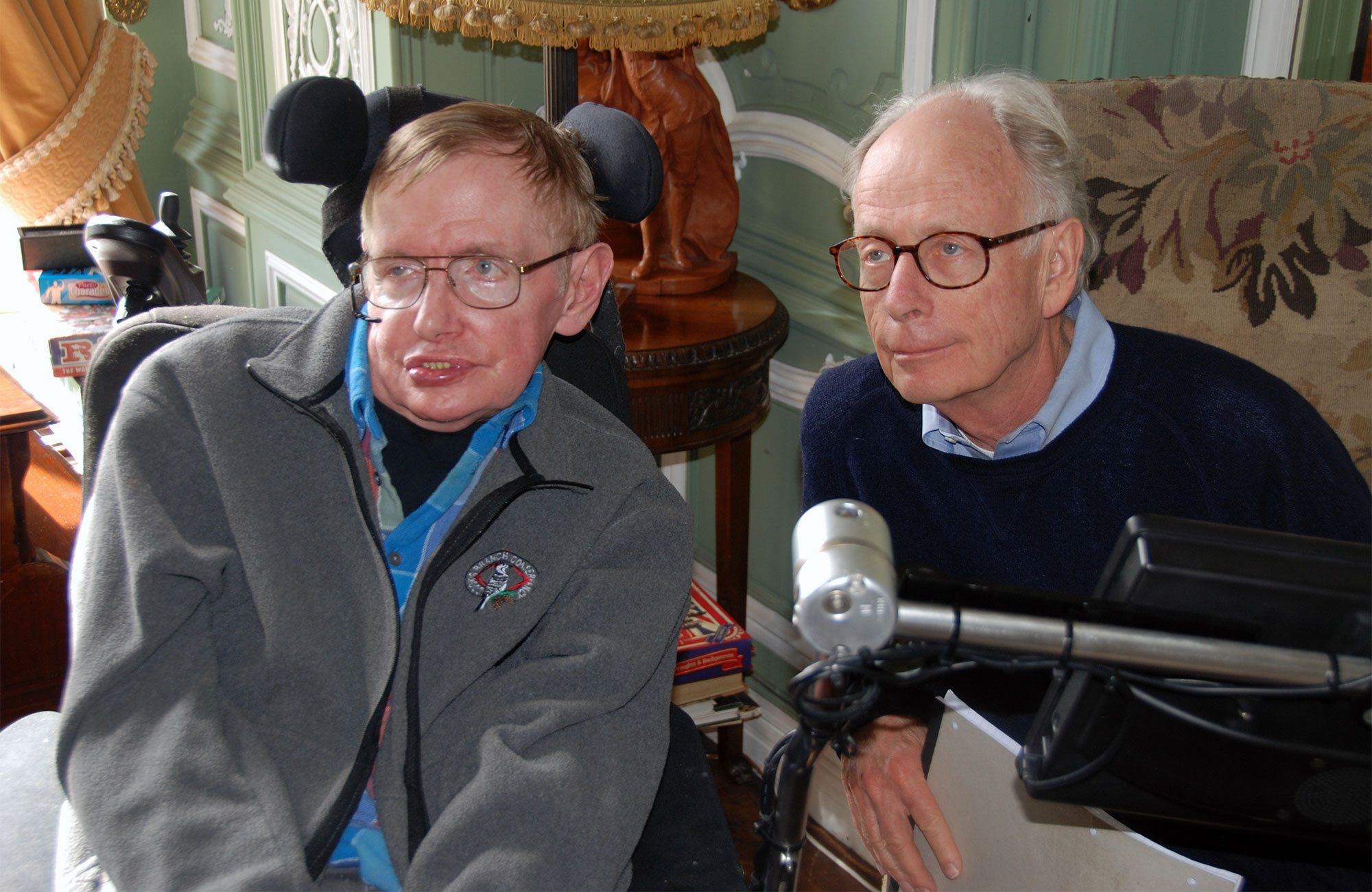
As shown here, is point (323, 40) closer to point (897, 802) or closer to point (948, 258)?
point (948, 258)

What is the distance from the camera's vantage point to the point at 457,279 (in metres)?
1.11

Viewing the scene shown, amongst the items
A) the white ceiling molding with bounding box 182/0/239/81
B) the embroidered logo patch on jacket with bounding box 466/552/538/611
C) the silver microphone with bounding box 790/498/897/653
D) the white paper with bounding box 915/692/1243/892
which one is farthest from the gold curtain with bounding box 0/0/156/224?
the silver microphone with bounding box 790/498/897/653

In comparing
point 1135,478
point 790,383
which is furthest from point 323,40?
point 1135,478

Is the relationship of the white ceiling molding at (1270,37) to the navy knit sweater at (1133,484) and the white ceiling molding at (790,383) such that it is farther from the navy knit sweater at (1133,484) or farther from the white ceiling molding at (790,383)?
the white ceiling molding at (790,383)

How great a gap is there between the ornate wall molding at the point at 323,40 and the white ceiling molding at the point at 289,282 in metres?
0.48

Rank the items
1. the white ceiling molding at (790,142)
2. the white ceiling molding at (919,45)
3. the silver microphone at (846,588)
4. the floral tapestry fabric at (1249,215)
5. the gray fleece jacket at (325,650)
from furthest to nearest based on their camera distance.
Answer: the white ceiling molding at (790,142) < the white ceiling molding at (919,45) < the floral tapestry fabric at (1249,215) < the gray fleece jacket at (325,650) < the silver microphone at (846,588)

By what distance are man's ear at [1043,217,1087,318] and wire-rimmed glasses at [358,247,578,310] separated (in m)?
0.57

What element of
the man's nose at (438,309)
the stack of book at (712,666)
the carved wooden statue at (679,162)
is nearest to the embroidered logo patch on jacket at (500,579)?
the man's nose at (438,309)

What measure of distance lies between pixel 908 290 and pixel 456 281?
0.47m

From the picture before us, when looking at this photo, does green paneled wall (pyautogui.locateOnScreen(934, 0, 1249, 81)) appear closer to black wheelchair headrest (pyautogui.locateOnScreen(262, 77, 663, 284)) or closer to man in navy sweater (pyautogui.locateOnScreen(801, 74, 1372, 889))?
man in navy sweater (pyautogui.locateOnScreen(801, 74, 1372, 889))

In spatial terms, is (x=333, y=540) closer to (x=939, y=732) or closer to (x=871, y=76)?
(x=939, y=732)

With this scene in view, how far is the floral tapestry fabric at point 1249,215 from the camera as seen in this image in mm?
1314

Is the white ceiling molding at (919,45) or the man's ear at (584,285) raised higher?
the white ceiling molding at (919,45)

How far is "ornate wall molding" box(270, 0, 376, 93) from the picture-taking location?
237cm
